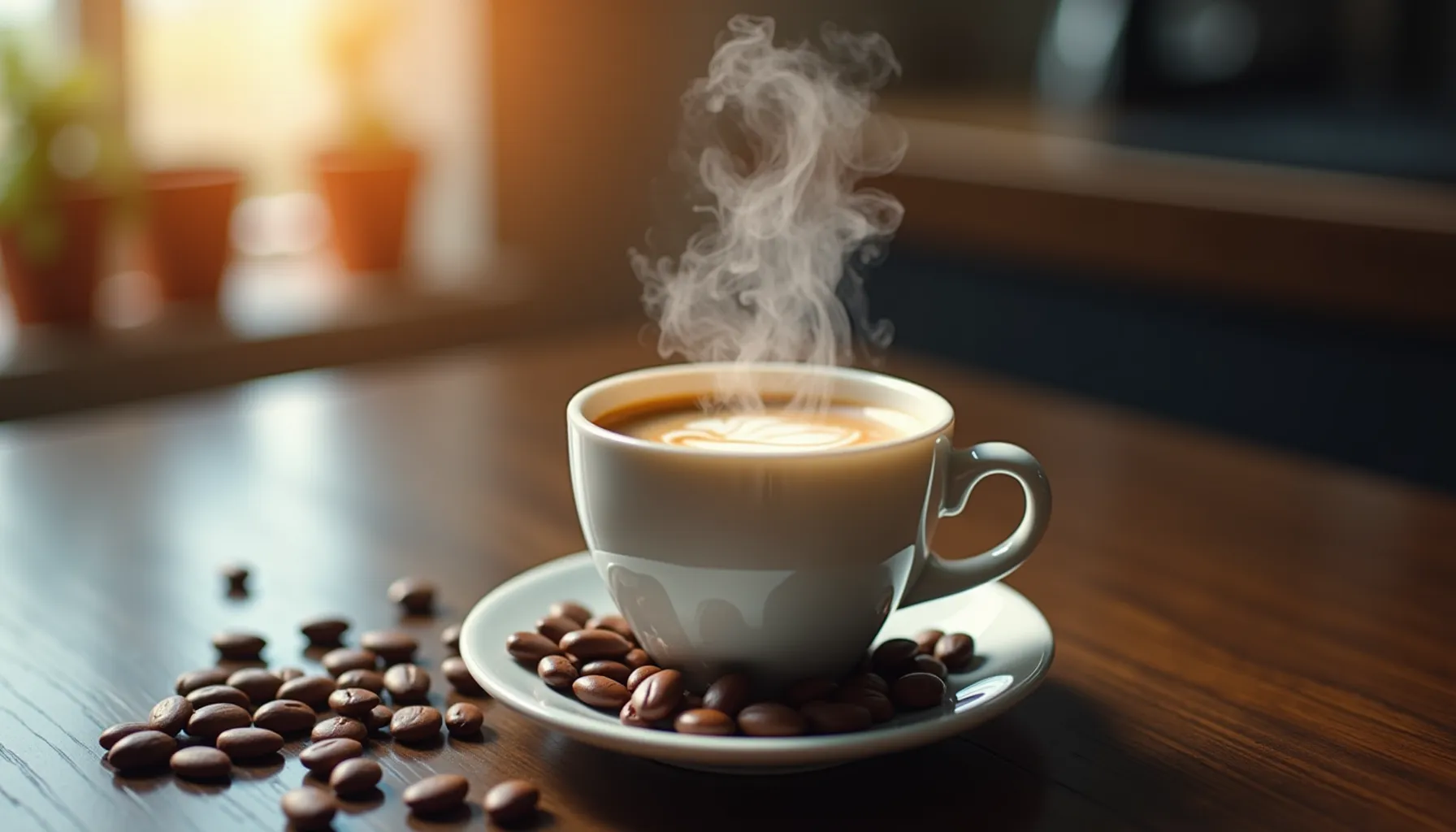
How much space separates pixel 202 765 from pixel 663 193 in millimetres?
2721

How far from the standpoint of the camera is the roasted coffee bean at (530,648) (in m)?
0.77

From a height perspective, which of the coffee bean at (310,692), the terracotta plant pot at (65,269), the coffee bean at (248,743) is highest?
the coffee bean at (248,743)

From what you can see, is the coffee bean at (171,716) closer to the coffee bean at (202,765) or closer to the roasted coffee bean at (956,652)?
the coffee bean at (202,765)

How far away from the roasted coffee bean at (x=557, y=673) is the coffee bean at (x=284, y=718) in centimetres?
12

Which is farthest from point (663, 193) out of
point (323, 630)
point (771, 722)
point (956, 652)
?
point (771, 722)

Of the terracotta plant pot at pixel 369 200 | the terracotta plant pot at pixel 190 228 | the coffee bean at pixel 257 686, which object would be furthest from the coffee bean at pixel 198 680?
the terracotta plant pot at pixel 369 200

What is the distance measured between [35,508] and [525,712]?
0.64 metres

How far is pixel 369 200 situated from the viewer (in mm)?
2887

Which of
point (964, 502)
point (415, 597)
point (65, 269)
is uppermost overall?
point (964, 502)

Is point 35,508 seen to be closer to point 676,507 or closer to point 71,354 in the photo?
point 676,507

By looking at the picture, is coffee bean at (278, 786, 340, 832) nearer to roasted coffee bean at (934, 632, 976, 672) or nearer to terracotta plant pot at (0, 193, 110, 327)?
roasted coffee bean at (934, 632, 976, 672)

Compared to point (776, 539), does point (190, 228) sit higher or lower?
lower

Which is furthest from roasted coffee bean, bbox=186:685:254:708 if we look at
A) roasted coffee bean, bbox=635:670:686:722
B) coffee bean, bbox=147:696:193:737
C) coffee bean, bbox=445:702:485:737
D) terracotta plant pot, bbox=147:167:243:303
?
terracotta plant pot, bbox=147:167:243:303

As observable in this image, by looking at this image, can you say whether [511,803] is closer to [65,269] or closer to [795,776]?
[795,776]
